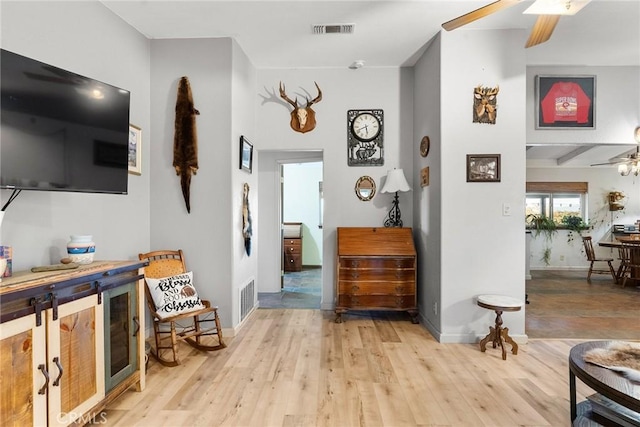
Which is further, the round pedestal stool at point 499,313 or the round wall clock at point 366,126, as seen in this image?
the round wall clock at point 366,126

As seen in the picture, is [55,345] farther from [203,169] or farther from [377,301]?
[377,301]

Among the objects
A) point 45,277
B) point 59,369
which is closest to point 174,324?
point 59,369

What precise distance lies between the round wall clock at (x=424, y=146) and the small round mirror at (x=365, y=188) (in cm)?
69

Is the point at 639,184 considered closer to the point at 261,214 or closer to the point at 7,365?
the point at 261,214

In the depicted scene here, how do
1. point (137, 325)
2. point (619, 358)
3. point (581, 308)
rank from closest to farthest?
point (619, 358)
point (137, 325)
point (581, 308)

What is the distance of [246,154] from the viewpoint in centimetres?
374

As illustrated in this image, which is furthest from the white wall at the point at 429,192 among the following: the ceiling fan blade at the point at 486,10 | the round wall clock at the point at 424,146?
the ceiling fan blade at the point at 486,10

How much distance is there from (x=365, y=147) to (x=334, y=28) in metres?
1.42

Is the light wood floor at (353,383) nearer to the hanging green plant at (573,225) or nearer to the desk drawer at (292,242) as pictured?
the desk drawer at (292,242)

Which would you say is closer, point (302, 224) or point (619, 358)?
point (619, 358)

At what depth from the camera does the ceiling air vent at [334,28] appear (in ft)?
10.1

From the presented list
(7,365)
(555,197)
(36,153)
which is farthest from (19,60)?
(555,197)

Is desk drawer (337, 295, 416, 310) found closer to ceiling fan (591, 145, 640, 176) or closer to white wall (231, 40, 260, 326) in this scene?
white wall (231, 40, 260, 326)

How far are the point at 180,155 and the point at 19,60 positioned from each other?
166 cm
